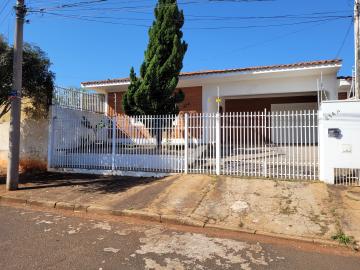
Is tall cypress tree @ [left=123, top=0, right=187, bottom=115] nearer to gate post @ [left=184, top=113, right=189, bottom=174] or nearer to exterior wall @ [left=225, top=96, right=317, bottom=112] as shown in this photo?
gate post @ [left=184, top=113, right=189, bottom=174]

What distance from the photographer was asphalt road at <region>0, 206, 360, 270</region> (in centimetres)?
409

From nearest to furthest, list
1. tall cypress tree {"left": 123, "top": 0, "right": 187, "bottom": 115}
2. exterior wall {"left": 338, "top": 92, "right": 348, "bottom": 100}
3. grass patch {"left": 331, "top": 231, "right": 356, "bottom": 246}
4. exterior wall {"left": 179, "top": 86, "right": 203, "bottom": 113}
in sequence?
grass patch {"left": 331, "top": 231, "right": 356, "bottom": 246} < tall cypress tree {"left": 123, "top": 0, "right": 187, "bottom": 115} < exterior wall {"left": 179, "top": 86, "right": 203, "bottom": 113} < exterior wall {"left": 338, "top": 92, "right": 348, "bottom": 100}

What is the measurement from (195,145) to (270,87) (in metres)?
5.43

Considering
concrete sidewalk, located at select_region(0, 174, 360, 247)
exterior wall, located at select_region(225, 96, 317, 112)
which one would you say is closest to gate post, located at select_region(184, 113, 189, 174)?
concrete sidewalk, located at select_region(0, 174, 360, 247)

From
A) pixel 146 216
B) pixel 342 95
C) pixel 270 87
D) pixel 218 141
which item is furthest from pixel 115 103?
pixel 342 95

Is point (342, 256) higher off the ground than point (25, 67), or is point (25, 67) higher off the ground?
point (25, 67)

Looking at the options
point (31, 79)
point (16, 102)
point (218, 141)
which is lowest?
point (218, 141)

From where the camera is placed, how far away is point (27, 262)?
404 centimetres

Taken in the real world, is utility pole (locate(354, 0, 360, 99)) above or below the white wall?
above

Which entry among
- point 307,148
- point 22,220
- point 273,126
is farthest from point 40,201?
point 307,148

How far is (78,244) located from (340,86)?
1281 centimetres

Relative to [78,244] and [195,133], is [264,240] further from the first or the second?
[195,133]

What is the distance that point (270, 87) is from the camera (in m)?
13.3

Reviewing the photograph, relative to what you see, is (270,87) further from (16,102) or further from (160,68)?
(16,102)
